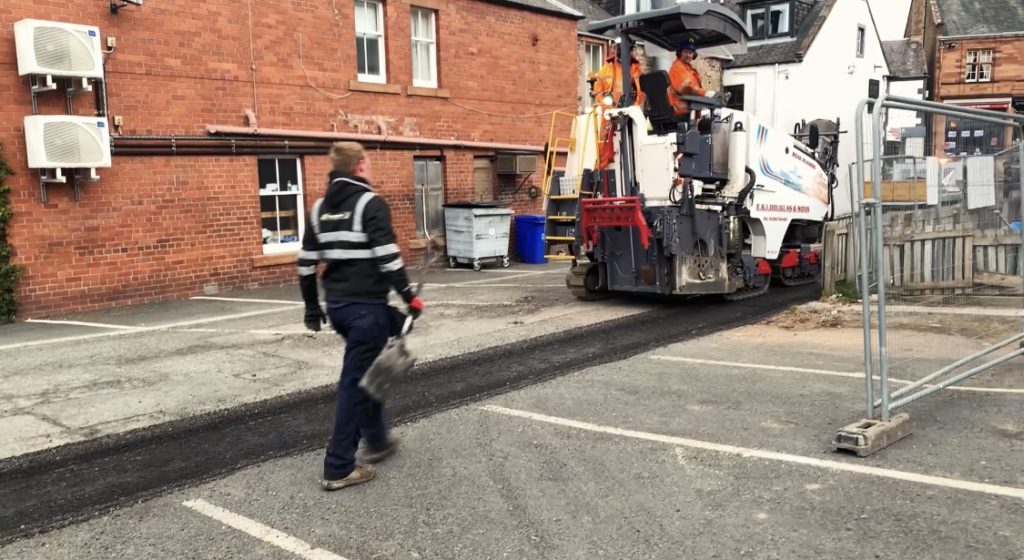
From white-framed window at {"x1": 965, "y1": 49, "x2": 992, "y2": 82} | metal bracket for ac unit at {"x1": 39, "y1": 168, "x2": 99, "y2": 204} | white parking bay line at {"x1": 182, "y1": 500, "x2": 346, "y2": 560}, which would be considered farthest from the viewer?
white-framed window at {"x1": 965, "y1": 49, "x2": 992, "y2": 82}

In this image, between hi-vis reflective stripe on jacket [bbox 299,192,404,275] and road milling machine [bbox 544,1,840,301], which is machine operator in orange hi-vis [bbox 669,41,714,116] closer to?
road milling machine [bbox 544,1,840,301]

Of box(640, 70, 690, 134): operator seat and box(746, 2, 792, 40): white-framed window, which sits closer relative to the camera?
box(640, 70, 690, 134): operator seat

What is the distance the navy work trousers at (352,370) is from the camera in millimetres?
4438

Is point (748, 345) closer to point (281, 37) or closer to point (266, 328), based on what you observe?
point (266, 328)

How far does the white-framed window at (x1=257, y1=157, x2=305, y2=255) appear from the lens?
13633 mm

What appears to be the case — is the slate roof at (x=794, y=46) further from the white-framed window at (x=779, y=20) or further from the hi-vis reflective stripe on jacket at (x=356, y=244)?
the hi-vis reflective stripe on jacket at (x=356, y=244)

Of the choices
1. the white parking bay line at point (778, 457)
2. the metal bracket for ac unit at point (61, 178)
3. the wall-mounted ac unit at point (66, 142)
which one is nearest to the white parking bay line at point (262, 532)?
the white parking bay line at point (778, 457)

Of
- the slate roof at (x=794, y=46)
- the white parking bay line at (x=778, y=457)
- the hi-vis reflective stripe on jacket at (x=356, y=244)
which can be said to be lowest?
the white parking bay line at (x=778, y=457)

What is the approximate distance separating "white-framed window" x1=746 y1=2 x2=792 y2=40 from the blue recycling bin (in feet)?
59.8

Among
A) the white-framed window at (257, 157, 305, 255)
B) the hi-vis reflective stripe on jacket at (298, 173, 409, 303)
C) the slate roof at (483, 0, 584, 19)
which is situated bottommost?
the hi-vis reflective stripe on jacket at (298, 173, 409, 303)

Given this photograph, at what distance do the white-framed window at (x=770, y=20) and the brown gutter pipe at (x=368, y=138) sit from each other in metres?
16.5

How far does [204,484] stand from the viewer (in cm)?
457

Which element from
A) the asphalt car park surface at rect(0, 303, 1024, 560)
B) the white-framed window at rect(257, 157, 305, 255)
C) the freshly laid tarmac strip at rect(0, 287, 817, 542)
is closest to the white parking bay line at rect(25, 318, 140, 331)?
the white-framed window at rect(257, 157, 305, 255)

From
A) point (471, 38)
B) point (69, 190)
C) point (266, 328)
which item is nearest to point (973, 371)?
point (266, 328)
